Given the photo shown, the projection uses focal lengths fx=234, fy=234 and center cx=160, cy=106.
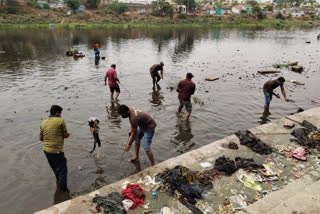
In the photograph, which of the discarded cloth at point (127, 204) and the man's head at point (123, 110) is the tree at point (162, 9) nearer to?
the man's head at point (123, 110)

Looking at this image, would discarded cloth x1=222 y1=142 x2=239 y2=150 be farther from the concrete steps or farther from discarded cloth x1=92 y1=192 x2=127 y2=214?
discarded cloth x1=92 y1=192 x2=127 y2=214

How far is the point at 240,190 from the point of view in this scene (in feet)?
17.2

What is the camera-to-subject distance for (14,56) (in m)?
20.9

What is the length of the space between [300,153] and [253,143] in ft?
4.06

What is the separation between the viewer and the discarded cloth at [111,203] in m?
4.48

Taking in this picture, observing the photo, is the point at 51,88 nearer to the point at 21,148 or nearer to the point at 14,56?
the point at 21,148

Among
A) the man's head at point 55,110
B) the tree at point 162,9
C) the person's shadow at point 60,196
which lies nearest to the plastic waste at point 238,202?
the person's shadow at point 60,196

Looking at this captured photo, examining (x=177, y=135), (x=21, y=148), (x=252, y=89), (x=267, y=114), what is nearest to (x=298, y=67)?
(x=252, y=89)

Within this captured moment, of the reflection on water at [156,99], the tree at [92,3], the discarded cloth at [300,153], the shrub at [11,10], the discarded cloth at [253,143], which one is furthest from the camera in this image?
the tree at [92,3]

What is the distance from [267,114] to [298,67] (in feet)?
33.6

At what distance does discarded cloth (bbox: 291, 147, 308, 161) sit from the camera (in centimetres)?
642

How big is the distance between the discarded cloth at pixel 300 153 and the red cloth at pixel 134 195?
4.43 meters

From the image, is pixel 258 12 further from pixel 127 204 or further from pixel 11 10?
pixel 127 204

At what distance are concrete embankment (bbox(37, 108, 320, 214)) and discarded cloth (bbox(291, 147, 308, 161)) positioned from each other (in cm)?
13
